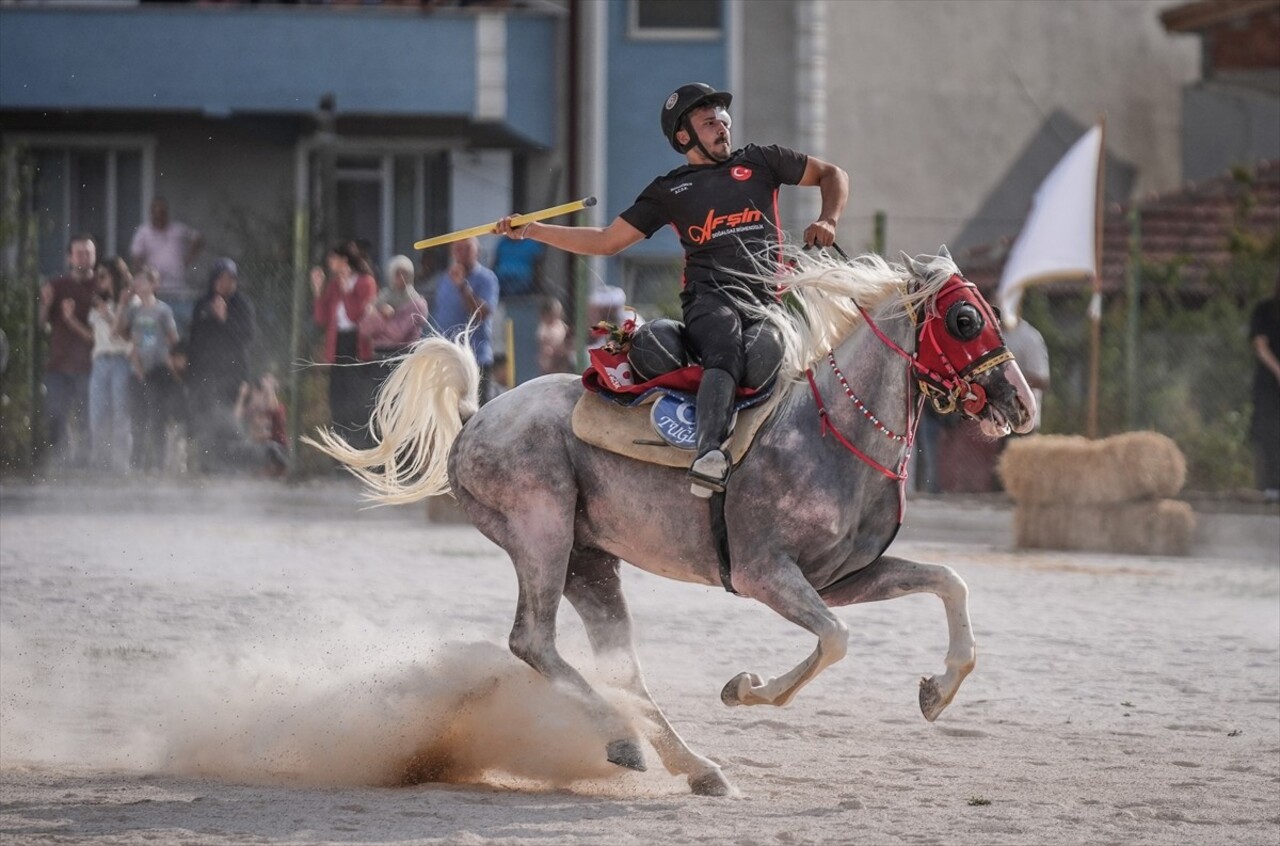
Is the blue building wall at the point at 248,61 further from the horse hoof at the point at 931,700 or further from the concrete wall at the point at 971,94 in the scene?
the horse hoof at the point at 931,700

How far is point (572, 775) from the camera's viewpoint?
725 centimetres

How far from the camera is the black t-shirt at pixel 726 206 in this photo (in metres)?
7.32

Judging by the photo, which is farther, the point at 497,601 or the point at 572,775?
the point at 497,601

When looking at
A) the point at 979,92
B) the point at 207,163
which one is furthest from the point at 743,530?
the point at 979,92

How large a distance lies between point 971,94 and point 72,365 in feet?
44.2

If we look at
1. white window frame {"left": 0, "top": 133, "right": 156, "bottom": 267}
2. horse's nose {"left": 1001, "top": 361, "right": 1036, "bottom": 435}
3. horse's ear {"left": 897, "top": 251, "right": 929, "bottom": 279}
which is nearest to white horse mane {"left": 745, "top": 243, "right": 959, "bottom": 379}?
horse's ear {"left": 897, "top": 251, "right": 929, "bottom": 279}

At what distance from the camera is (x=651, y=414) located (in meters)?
7.28

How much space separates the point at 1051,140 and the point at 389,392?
19821mm

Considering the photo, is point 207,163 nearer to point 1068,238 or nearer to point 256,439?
point 256,439

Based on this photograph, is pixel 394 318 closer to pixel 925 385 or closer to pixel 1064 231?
pixel 1064 231

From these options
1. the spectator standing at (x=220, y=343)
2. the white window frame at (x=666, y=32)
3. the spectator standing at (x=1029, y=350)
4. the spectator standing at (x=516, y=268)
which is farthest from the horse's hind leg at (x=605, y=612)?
the white window frame at (x=666, y=32)

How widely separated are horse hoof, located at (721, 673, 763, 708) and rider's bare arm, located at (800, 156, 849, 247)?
1.53 metres

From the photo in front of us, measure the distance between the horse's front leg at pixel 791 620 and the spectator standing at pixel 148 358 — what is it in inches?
397

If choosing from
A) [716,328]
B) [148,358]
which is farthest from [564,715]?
[148,358]
